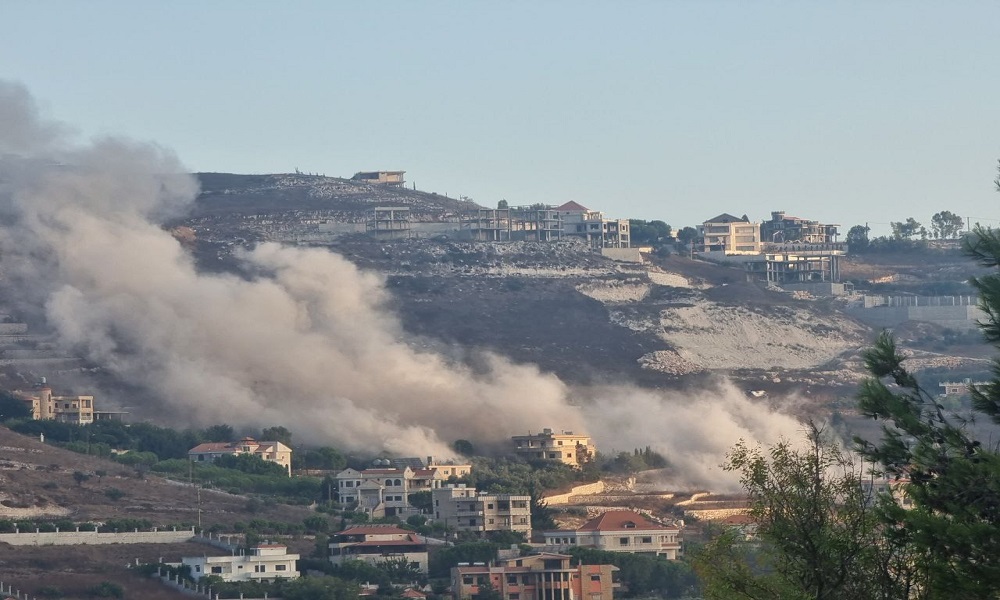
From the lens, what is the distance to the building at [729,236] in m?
172

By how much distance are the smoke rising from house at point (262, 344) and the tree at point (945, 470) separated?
8716 centimetres

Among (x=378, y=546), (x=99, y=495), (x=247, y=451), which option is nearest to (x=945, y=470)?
(x=378, y=546)

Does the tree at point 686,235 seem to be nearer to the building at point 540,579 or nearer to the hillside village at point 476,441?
the hillside village at point 476,441

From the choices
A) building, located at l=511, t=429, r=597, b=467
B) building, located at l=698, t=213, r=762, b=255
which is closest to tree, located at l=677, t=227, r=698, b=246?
building, located at l=698, t=213, r=762, b=255

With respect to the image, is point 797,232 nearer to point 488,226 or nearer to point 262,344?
point 488,226

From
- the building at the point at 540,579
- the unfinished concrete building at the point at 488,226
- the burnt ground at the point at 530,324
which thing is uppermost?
the unfinished concrete building at the point at 488,226

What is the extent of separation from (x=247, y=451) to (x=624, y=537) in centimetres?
2244

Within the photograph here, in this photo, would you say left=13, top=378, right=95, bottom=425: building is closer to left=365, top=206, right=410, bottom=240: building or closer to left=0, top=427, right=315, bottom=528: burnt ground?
left=0, top=427, right=315, bottom=528: burnt ground

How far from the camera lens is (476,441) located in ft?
388

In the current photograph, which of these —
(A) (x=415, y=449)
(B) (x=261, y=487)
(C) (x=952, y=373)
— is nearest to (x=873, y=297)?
(C) (x=952, y=373)

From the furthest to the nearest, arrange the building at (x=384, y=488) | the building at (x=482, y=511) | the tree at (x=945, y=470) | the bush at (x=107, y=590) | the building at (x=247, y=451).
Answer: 1. the building at (x=247, y=451)
2. the building at (x=384, y=488)
3. the building at (x=482, y=511)
4. the bush at (x=107, y=590)
5. the tree at (x=945, y=470)

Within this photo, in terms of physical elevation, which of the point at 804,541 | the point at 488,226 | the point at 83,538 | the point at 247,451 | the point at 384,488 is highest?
the point at 488,226

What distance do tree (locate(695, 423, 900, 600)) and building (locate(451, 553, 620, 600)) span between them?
170ft

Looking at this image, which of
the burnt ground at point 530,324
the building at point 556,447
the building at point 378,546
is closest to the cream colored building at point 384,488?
the building at point 556,447
